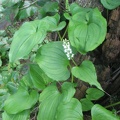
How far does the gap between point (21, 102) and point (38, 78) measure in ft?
0.44

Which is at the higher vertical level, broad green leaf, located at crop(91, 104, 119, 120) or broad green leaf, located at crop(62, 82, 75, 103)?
broad green leaf, located at crop(62, 82, 75, 103)

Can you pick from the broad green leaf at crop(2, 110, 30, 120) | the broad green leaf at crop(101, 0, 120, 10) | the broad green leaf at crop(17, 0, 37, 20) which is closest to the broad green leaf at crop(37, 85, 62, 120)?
the broad green leaf at crop(2, 110, 30, 120)

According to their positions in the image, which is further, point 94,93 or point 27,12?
point 27,12

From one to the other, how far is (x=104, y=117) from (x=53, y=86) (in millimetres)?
268

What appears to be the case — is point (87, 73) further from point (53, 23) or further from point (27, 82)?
point (27, 82)

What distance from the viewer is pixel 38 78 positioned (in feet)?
3.48

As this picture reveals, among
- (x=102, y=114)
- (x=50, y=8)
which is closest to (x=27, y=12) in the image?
(x=50, y=8)

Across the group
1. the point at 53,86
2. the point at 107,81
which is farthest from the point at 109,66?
the point at 53,86

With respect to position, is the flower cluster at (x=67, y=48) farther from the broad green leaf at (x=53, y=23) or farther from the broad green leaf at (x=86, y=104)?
the broad green leaf at (x=86, y=104)

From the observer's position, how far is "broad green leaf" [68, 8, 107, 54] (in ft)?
2.53

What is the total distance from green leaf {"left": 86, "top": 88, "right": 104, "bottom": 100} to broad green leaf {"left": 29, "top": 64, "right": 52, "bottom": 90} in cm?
19

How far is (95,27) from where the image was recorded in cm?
80

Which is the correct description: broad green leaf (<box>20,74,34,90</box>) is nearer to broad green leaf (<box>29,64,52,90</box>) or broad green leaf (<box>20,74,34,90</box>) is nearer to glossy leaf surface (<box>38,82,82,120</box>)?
broad green leaf (<box>29,64,52,90</box>)

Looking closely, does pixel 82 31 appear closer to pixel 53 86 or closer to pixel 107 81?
pixel 53 86
